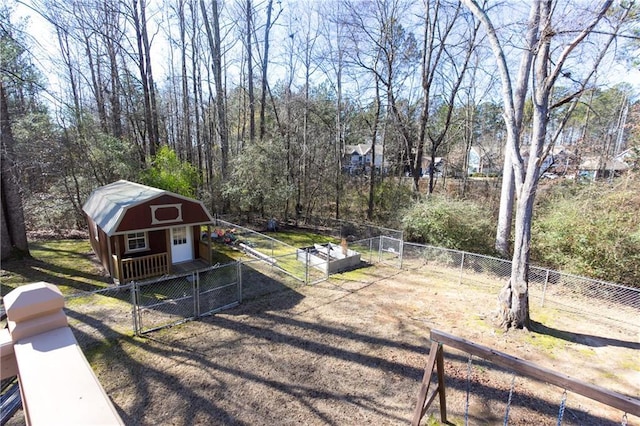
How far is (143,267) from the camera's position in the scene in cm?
955

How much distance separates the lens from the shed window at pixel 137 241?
9.66 meters

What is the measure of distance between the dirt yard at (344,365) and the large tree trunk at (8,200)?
803cm

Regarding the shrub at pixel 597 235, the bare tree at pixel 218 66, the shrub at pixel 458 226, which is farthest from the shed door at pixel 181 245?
the shrub at pixel 597 235

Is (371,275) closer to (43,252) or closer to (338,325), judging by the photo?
(338,325)

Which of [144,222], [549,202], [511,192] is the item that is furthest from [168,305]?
[549,202]

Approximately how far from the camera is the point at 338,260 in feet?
36.1

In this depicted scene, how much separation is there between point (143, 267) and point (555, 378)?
10.5 metres

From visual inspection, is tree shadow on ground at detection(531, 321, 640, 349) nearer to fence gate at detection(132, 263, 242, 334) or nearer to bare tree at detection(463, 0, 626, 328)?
bare tree at detection(463, 0, 626, 328)

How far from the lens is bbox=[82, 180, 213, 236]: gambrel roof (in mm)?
9016

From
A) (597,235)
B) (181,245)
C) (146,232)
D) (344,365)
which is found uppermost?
(597,235)

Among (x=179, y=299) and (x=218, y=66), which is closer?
(x=179, y=299)

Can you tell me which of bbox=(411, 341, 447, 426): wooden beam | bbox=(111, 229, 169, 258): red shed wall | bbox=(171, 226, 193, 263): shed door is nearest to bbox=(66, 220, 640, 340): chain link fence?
bbox=(111, 229, 169, 258): red shed wall

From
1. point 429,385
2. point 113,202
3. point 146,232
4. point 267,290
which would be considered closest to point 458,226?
point 267,290

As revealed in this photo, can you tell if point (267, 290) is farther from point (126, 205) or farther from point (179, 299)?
point (126, 205)
